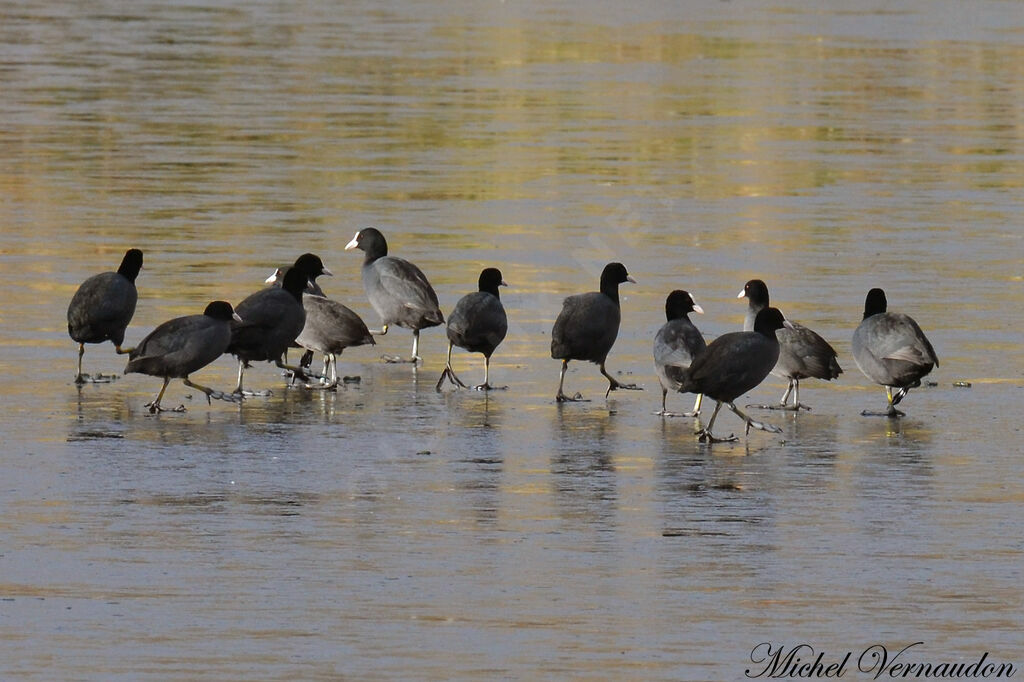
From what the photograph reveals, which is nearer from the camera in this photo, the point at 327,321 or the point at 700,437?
the point at 700,437

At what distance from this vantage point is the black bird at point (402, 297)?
53.6 ft

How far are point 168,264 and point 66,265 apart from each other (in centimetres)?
91

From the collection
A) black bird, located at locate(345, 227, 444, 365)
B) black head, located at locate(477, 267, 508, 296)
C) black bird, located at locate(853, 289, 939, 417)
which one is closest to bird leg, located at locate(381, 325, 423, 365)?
black bird, located at locate(345, 227, 444, 365)

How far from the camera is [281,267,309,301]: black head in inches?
601

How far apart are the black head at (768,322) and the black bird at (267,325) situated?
10.7ft

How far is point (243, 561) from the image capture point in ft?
33.1

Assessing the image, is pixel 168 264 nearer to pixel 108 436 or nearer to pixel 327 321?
pixel 327 321

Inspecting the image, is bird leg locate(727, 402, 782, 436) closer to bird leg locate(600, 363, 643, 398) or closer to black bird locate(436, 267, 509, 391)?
bird leg locate(600, 363, 643, 398)

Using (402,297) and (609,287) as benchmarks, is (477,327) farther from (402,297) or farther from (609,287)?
(402,297)

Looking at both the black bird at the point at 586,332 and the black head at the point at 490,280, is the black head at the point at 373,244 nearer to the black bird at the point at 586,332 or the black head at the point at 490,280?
the black head at the point at 490,280

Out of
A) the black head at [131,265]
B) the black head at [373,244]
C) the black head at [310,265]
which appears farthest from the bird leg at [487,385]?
the black head at [131,265]

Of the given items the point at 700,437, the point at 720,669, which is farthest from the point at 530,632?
the point at 700,437

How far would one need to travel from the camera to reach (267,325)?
48.8 feet
